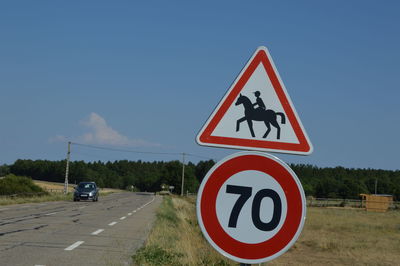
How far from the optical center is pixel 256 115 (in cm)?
356

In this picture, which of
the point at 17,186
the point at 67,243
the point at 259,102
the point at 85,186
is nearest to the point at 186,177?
the point at 17,186

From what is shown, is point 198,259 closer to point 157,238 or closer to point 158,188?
point 157,238

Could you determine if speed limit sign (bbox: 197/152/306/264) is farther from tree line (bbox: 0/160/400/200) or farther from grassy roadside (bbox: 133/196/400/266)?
tree line (bbox: 0/160/400/200)

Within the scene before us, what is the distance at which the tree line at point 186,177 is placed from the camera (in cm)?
14112

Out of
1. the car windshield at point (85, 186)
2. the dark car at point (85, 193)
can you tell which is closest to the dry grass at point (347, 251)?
the dark car at point (85, 193)

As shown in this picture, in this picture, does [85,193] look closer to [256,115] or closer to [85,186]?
[85,186]

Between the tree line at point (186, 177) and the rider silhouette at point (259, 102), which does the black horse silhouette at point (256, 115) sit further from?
the tree line at point (186, 177)

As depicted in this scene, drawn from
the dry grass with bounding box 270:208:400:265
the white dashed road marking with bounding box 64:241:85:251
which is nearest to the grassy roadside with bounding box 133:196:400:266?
the dry grass with bounding box 270:208:400:265

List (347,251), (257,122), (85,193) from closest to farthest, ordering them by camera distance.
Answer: (257,122) → (347,251) → (85,193)

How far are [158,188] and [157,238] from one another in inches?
5725

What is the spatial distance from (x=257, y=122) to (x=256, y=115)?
5cm

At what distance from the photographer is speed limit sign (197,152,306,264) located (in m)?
3.23

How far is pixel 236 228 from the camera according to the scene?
3.25 m

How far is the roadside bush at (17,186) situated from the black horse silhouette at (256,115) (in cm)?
4849
